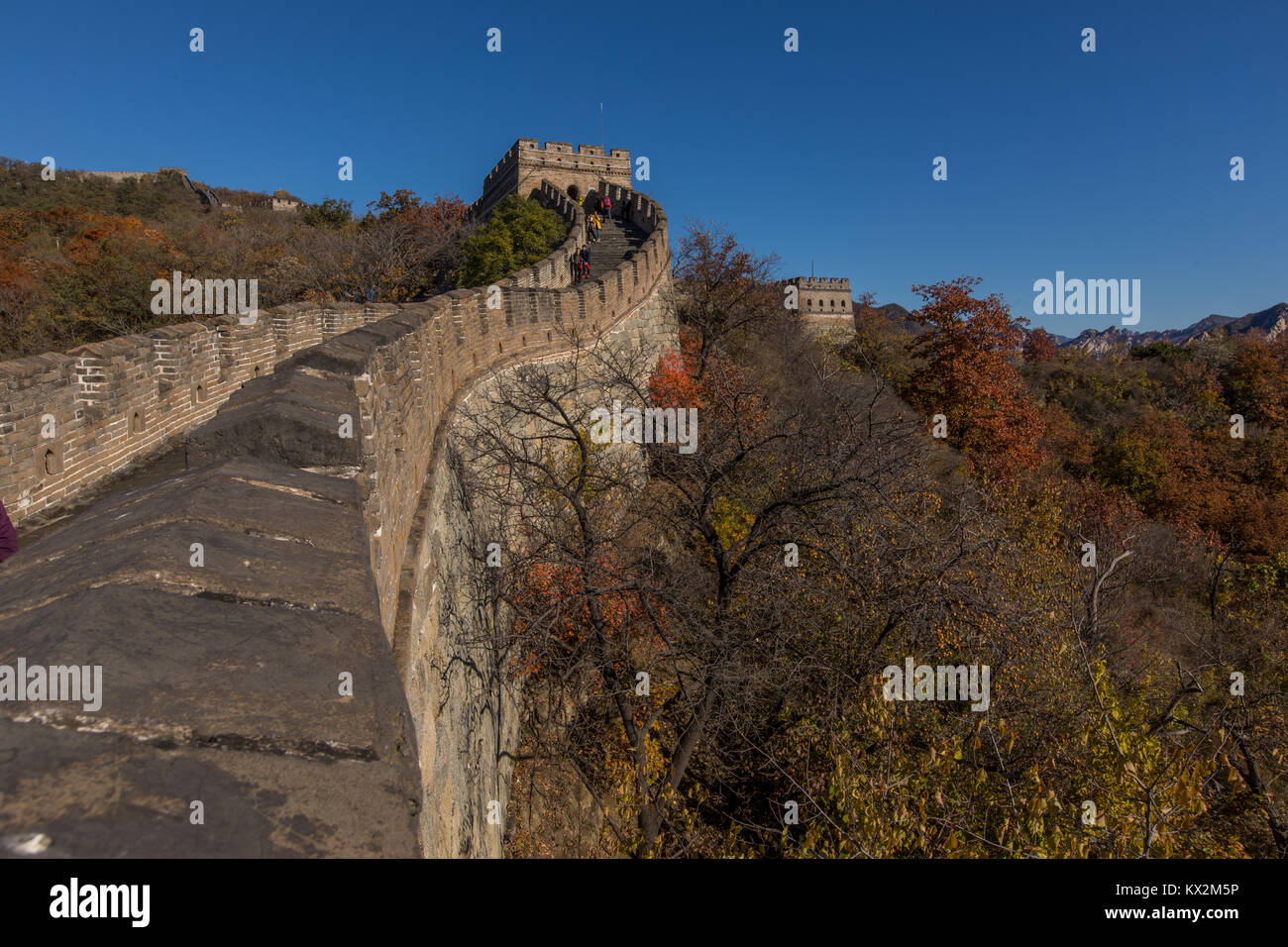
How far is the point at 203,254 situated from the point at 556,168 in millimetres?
15096

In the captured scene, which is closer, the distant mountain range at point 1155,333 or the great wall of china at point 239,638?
the great wall of china at point 239,638

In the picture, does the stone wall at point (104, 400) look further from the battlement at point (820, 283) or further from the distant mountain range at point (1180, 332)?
the distant mountain range at point (1180, 332)

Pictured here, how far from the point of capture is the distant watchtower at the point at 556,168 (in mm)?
29438

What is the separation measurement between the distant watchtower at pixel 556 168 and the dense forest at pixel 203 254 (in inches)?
129

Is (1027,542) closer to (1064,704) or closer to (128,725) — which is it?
(1064,704)

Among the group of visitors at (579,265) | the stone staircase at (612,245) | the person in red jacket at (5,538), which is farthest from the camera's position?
the stone staircase at (612,245)

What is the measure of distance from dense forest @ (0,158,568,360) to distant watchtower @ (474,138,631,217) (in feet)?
10.8

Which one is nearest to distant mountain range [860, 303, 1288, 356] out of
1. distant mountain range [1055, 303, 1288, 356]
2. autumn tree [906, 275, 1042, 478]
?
distant mountain range [1055, 303, 1288, 356]

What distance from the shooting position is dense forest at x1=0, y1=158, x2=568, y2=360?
16.6 meters

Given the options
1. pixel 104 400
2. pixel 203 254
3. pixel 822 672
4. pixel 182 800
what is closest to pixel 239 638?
pixel 182 800

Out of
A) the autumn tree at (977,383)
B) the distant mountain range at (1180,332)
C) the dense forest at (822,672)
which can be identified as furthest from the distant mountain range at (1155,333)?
the dense forest at (822,672)

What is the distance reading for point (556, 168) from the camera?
99.2 feet

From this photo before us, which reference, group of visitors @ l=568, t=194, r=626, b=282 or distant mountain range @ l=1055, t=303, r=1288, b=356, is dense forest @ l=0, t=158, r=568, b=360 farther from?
distant mountain range @ l=1055, t=303, r=1288, b=356

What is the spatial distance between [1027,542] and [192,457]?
16.7 metres
